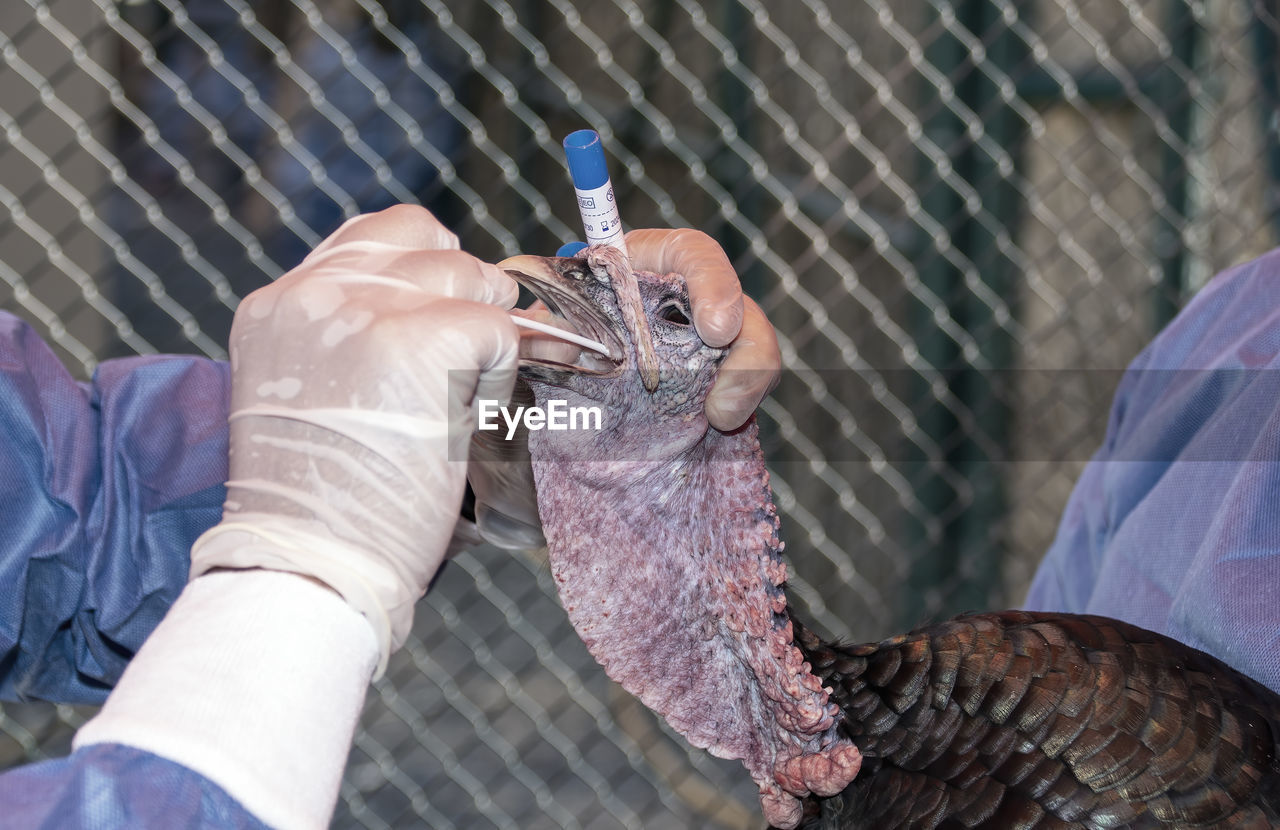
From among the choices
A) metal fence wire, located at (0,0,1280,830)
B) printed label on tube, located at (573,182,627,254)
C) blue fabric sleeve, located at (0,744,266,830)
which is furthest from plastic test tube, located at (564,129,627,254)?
metal fence wire, located at (0,0,1280,830)

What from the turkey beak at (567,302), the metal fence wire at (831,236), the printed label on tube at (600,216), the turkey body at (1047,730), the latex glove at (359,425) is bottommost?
the metal fence wire at (831,236)

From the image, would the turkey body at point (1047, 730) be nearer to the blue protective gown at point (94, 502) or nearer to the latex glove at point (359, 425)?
the latex glove at point (359, 425)

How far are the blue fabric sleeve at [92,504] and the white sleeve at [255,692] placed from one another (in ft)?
1.49

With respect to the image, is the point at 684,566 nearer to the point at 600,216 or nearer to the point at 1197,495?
the point at 600,216

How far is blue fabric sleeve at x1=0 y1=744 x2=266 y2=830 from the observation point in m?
0.56

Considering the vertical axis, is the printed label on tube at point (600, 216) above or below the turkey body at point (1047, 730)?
above

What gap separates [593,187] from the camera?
849 millimetres

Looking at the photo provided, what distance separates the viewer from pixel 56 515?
1048 mm

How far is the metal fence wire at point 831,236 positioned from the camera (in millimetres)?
2572

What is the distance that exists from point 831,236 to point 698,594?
8.25 ft

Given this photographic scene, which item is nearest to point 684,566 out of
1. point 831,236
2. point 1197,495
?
point 1197,495

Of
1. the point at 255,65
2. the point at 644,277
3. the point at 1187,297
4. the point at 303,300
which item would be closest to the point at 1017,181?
the point at 1187,297

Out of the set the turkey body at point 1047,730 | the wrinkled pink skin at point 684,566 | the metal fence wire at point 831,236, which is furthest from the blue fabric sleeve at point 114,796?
the metal fence wire at point 831,236

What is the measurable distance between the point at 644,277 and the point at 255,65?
3847mm
